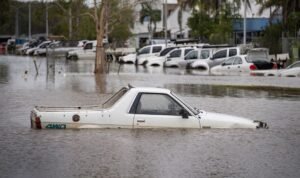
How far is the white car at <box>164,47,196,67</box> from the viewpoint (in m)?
54.1

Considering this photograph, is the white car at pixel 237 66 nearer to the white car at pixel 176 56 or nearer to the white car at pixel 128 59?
the white car at pixel 176 56

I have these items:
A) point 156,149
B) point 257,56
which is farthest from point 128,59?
point 156,149

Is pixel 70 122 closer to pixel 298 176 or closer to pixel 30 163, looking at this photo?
pixel 30 163

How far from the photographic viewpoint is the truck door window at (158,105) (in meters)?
16.2

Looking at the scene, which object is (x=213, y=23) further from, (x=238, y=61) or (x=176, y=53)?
(x=238, y=61)

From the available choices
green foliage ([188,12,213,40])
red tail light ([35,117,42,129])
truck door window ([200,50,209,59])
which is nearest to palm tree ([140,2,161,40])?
green foliage ([188,12,213,40])

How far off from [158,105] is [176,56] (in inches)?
1529

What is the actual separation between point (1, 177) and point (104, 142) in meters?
3.82

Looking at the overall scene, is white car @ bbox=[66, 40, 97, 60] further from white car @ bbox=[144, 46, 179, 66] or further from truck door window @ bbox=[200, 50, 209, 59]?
truck door window @ bbox=[200, 50, 209, 59]

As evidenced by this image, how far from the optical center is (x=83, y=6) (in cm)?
5834

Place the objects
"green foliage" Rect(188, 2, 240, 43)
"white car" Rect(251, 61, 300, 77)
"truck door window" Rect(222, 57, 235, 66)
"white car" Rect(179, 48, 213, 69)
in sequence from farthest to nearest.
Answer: "green foliage" Rect(188, 2, 240, 43) → "white car" Rect(179, 48, 213, 69) → "truck door window" Rect(222, 57, 235, 66) → "white car" Rect(251, 61, 300, 77)

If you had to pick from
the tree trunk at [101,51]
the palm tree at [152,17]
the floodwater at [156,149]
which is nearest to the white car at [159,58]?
the tree trunk at [101,51]

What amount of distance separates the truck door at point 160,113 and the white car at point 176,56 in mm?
37468

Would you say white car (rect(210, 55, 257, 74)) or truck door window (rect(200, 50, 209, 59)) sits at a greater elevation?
truck door window (rect(200, 50, 209, 59))
